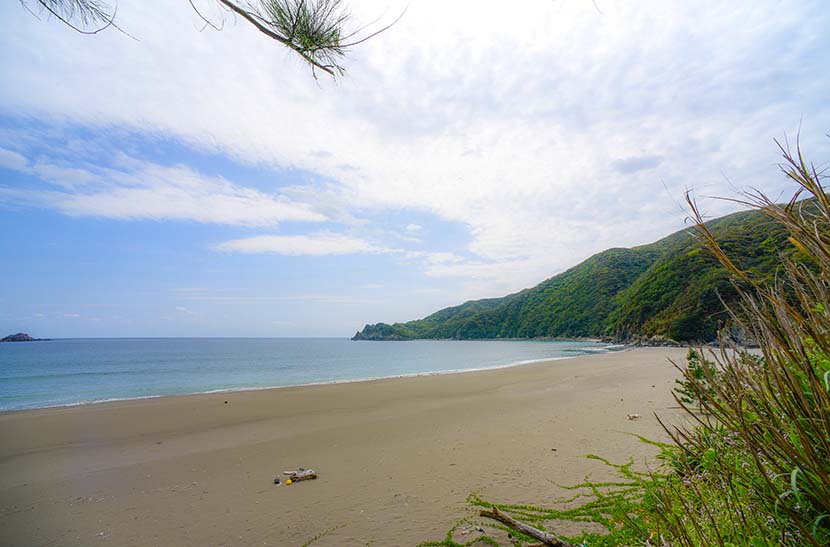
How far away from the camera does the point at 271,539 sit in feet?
12.6

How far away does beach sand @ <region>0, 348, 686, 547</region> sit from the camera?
420 centimetres

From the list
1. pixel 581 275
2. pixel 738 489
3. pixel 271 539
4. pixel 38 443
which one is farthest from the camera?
pixel 581 275

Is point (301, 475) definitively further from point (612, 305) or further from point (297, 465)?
point (612, 305)

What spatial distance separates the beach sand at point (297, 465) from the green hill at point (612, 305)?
411 centimetres

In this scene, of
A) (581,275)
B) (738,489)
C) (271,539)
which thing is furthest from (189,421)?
(581,275)

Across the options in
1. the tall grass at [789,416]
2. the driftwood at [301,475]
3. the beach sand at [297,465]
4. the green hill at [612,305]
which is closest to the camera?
the tall grass at [789,416]

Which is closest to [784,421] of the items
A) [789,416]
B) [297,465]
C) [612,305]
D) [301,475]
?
[789,416]

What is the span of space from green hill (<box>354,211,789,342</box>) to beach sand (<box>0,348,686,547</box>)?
4.11m

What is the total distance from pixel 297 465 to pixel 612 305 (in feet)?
273

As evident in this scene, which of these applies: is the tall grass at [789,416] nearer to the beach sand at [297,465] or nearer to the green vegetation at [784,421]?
the green vegetation at [784,421]

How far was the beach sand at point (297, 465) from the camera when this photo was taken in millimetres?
4199

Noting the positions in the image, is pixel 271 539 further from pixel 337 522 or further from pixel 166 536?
pixel 166 536

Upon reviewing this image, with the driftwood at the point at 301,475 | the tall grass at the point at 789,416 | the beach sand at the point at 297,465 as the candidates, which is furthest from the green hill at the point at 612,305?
the driftwood at the point at 301,475

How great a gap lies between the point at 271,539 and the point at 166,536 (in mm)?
1271
